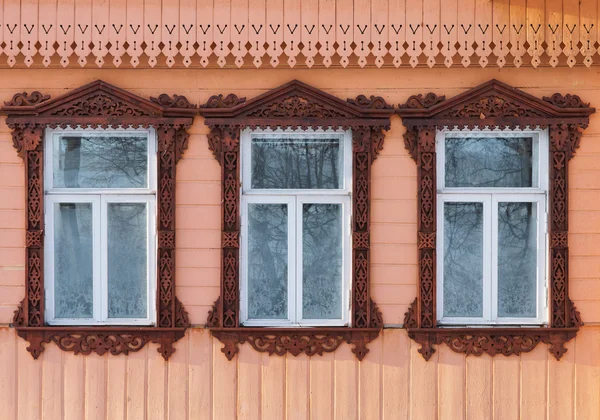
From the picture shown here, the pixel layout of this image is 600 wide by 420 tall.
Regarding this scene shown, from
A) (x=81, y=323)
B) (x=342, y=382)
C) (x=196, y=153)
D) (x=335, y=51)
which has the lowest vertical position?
(x=342, y=382)

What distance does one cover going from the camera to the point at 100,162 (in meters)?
6.12

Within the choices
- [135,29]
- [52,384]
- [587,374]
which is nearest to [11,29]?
[135,29]

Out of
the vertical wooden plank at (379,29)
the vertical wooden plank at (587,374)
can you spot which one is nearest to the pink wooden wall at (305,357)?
the vertical wooden plank at (587,374)

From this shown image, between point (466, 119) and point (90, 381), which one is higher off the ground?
point (466, 119)

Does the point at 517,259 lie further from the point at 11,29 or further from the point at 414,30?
the point at 11,29

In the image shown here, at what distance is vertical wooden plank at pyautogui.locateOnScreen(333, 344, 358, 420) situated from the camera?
605 cm

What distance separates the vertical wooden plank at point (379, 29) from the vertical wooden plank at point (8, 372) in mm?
3216

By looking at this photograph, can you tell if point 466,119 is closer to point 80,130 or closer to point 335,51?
point 335,51

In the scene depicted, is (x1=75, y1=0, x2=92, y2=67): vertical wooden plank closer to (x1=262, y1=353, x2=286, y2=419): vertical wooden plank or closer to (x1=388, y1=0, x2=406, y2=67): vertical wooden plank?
(x1=388, y1=0, x2=406, y2=67): vertical wooden plank

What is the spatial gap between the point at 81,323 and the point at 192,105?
1.74 metres

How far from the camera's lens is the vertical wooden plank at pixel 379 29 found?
583 centimetres

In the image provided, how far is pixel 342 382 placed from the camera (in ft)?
19.9

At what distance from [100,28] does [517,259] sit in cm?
332

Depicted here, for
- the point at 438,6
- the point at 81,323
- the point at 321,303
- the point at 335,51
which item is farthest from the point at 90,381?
the point at 438,6
